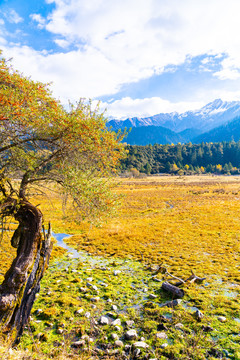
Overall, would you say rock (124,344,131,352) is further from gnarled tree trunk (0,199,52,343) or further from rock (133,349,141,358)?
gnarled tree trunk (0,199,52,343)

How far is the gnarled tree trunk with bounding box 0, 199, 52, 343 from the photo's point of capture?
24.1 ft

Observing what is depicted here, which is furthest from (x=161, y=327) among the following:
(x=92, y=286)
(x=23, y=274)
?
(x=23, y=274)

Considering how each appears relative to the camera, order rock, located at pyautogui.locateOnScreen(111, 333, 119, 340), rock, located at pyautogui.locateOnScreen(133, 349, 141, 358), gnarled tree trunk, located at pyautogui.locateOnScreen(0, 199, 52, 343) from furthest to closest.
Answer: rock, located at pyautogui.locateOnScreen(111, 333, 119, 340), gnarled tree trunk, located at pyautogui.locateOnScreen(0, 199, 52, 343), rock, located at pyautogui.locateOnScreen(133, 349, 141, 358)

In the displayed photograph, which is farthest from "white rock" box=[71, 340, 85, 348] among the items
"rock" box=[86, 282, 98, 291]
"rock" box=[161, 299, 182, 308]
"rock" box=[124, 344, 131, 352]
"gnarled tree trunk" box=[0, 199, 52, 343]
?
"rock" box=[161, 299, 182, 308]

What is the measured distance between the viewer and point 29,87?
8375 mm

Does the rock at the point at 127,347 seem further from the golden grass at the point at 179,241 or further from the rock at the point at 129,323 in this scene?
the golden grass at the point at 179,241

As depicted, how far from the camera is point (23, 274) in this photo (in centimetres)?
798

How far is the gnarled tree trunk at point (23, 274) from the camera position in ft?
24.1

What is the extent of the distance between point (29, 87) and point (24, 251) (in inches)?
286

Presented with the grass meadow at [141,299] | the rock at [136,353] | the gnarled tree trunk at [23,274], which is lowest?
the grass meadow at [141,299]

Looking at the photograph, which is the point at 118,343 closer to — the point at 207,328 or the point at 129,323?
the point at 129,323

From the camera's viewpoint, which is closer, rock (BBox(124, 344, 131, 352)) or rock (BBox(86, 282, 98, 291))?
rock (BBox(124, 344, 131, 352))

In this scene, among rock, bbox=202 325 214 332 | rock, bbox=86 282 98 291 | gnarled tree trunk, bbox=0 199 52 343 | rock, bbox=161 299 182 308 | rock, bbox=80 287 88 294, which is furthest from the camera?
rock, bbox=86 282 98 291

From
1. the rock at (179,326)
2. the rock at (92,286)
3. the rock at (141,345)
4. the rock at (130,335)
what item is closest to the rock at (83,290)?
the rock at (92,286)
